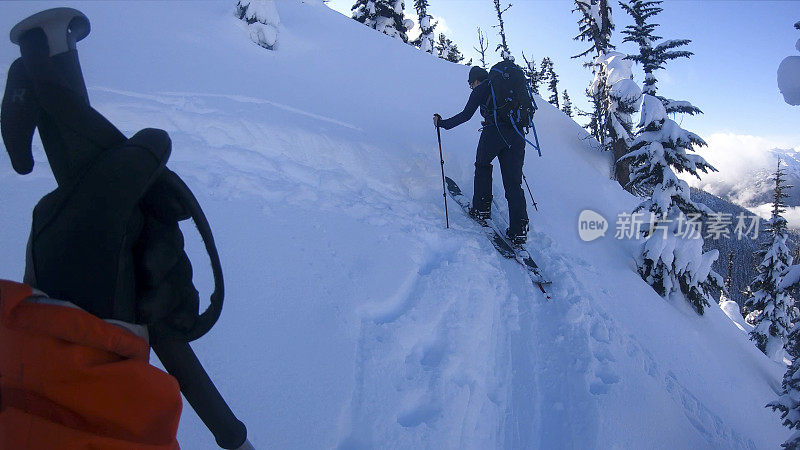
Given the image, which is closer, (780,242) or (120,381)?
(120,381)

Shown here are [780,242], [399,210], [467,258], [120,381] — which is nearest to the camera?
[120,381]

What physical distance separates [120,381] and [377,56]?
1208 centimetres

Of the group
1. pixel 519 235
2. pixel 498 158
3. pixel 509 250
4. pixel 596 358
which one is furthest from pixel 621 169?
pixel 596 358

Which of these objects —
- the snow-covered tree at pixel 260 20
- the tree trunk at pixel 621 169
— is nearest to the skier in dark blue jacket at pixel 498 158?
the snow-covered tree at pixel 260 20

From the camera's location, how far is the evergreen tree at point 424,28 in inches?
1275

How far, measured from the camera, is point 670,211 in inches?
347

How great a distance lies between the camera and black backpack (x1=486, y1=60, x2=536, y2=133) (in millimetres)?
6207

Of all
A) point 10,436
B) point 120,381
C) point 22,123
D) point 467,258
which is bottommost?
point 467,258

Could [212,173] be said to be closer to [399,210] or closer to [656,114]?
[399,210]

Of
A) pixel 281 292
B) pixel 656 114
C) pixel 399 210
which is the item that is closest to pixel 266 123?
pixel 399 210

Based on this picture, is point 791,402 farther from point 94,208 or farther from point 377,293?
point 94,208

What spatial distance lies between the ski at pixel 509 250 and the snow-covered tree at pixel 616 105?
33.8 feet

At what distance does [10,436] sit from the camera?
1048mm

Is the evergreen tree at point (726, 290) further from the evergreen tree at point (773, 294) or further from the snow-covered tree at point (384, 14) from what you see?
the snow-covered tree at point (384, 14)
